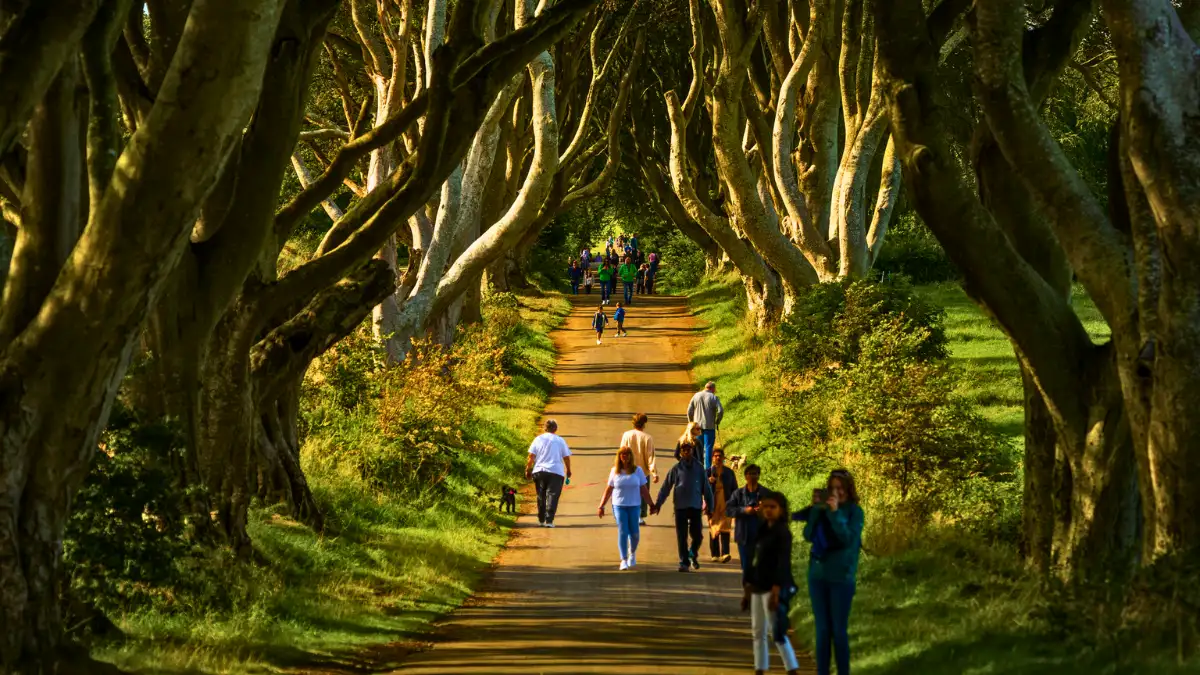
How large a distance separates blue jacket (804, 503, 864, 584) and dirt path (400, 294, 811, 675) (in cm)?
132

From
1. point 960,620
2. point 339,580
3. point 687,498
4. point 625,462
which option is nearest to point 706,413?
point 625,462

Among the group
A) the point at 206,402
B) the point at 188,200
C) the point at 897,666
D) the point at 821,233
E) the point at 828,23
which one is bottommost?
the point at 897,666

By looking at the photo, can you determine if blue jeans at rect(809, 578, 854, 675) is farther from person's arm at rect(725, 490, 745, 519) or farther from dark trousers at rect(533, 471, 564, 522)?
dark trousers at rect(533, 471, 564, 522)

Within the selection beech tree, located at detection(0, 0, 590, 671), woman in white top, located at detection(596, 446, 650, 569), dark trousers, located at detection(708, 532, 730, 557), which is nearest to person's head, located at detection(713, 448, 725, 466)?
dark trousers, located at detection(708, 532, 730, 557)

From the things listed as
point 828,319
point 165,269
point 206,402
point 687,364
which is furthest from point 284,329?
point 687,364

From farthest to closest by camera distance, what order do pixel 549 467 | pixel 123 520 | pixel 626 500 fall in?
pixel 549 467, pixel 626 500, pixel 123 520

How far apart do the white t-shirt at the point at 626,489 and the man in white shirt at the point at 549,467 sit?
2.02 m

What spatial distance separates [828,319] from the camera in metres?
26.8

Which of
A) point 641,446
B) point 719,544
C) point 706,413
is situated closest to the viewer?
point 719,544

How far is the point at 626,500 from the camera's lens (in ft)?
54.5

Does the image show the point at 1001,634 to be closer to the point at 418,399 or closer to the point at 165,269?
the point at 165,269

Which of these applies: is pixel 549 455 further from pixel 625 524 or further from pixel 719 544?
pixel 625 524

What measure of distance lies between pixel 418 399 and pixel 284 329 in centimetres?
689

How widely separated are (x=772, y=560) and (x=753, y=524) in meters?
2.94
